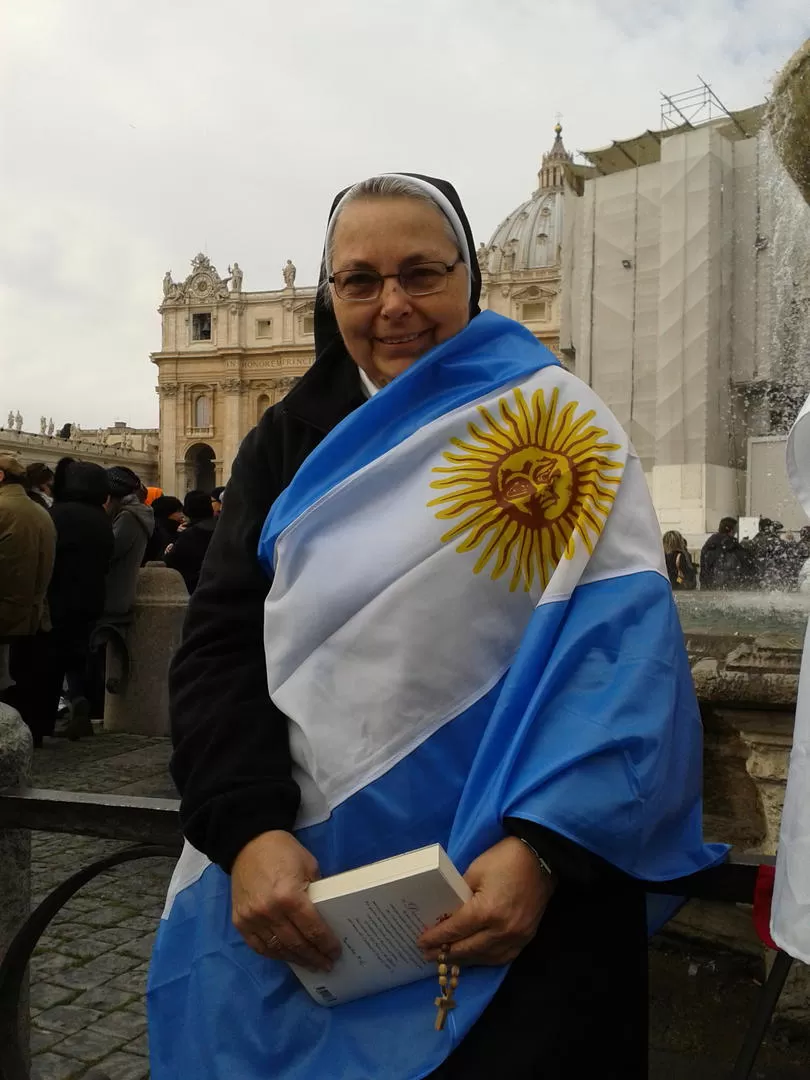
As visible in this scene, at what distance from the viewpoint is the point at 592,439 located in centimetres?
119

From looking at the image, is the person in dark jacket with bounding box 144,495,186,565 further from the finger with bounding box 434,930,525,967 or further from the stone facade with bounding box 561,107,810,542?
the stone facade with bounding box 561,107,810,542

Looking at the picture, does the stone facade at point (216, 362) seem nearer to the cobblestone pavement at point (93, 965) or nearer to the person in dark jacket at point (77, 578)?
the person in dark jacket at point (77, 578)

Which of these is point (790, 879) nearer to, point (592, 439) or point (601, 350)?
point (592, 439)

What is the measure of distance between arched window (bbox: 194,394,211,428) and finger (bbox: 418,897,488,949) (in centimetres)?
6263

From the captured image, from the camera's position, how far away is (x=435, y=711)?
112cm

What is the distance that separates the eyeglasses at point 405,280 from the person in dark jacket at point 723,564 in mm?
10626

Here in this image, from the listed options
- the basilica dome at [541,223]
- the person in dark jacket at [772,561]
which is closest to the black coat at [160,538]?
the person in dark jacket at [772,561]

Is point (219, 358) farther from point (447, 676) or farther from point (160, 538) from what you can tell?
point (447, 676)

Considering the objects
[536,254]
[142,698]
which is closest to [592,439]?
[142,698]

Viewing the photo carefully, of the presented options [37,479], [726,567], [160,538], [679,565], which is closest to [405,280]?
[37,479]

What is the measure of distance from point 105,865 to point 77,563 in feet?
15.1

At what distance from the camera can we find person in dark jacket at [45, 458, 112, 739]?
19.3ft

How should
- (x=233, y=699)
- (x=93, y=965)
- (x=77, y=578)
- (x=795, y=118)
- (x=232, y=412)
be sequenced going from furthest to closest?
(x=232, y=412) → (x=77, y=578) → (x=93, y=965) → (x=795, y=118) → (x=233, y=699)

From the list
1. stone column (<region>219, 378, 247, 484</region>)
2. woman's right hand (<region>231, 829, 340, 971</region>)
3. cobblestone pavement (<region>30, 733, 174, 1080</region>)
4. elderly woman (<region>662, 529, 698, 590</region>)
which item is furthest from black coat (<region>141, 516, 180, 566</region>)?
stone column (<region>219, 378, 247, 484</region>)
